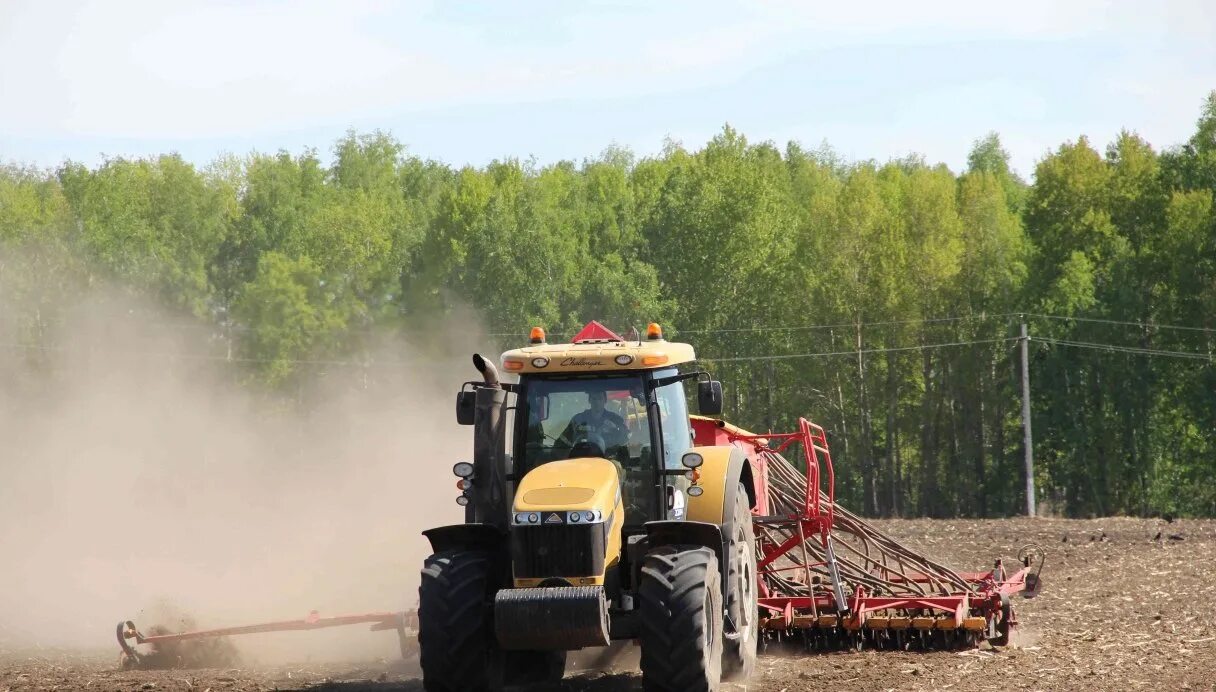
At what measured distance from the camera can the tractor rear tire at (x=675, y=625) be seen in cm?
1017

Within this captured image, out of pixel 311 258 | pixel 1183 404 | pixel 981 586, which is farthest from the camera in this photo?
pixel 311 258

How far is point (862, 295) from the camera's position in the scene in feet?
183

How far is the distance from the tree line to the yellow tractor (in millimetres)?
42446

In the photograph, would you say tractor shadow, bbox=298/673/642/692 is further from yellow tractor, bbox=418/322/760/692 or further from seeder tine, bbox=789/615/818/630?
seeder tine, bbox=789/615/818/630

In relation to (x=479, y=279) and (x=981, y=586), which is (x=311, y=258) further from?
(x=981, y=586)

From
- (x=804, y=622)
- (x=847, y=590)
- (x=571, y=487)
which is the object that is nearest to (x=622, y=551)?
(x=571, y=487)

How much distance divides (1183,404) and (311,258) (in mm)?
35015

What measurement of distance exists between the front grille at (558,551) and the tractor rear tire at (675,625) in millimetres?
402

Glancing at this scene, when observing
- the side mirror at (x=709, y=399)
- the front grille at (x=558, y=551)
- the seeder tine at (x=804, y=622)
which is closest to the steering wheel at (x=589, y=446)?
the side mirror at (x=709, y=399)

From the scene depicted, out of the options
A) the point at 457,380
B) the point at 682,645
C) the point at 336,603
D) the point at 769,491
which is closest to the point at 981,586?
the point at 769,491

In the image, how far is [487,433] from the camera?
39.3 ft

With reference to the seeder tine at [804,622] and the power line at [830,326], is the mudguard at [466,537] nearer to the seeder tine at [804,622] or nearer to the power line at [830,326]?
the seeder tine at [804,622]

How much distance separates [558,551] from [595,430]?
4.83 feet

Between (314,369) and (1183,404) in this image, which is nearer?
(1183,404)
